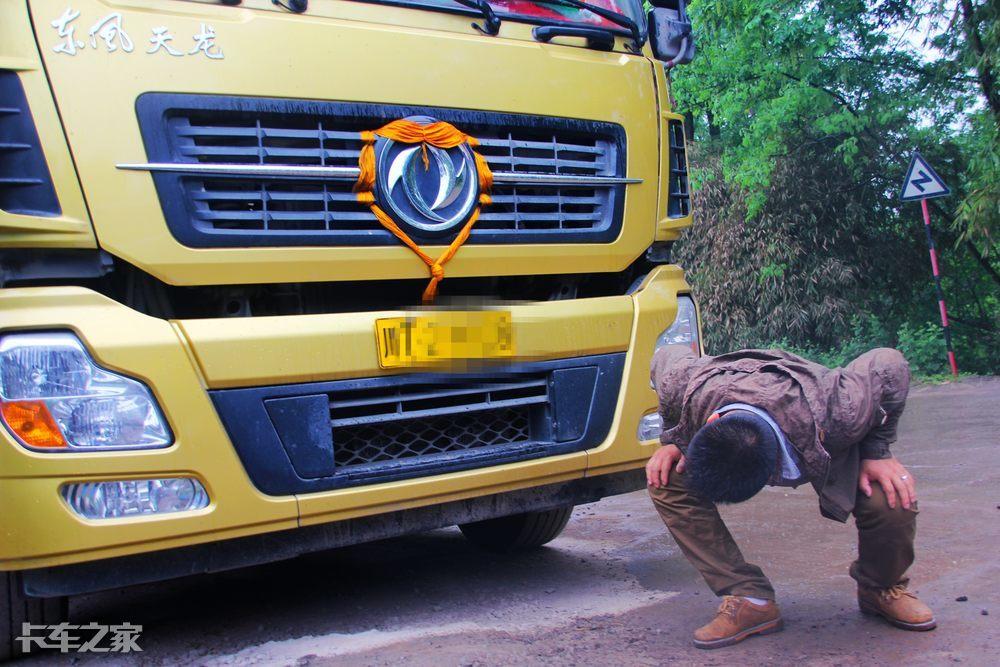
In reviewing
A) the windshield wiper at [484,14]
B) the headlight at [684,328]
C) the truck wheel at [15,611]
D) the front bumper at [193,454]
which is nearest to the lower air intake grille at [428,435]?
the front bumper at [193,454]

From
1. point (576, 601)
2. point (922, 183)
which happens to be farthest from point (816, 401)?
point (922, 183)

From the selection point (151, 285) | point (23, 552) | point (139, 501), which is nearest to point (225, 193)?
point (151, 285)

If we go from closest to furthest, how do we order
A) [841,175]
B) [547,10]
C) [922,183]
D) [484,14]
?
[484,14]
[547,10]
[922,183]
[841,175]

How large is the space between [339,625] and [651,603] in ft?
3.75

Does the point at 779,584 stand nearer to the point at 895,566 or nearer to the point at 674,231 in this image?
the point at 895,566

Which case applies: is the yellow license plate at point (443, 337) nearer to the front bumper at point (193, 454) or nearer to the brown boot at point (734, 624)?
the front bumper at point (193, 454)

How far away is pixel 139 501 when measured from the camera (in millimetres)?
2979

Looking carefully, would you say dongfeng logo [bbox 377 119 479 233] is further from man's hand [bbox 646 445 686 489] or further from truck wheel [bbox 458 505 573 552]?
truck wheel [bbox 458 505 573 552]

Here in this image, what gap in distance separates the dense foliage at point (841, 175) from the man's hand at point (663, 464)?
8.00 metres

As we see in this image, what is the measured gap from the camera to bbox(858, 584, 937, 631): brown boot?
308 cm

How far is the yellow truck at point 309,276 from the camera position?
114 inches

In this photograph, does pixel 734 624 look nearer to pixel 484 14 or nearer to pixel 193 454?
pixel 193 454

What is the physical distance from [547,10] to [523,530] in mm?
2314

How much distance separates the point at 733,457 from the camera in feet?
8.73
